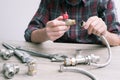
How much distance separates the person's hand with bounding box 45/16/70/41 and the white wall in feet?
3.87

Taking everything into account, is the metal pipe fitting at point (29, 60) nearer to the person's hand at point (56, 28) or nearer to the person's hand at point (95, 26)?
the person's hand at point (56, 28)

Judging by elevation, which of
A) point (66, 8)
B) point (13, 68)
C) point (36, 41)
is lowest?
point (13, 68)

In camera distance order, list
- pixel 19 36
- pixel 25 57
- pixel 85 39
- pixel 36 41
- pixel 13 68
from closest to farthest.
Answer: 1. pixel 13 68
2. pixel 25 57
3. pixel 36 41
4. pixel 85 39
5. pixel 19 36

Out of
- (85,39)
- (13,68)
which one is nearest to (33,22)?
(85,39)

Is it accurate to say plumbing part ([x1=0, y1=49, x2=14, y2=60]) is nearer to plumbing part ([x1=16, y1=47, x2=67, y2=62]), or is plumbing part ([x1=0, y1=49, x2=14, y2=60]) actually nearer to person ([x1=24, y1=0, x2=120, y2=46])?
plumbing part ([x1=16, y1=47, x2=67, y2=62])

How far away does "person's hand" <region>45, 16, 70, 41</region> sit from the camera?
0.94 meters

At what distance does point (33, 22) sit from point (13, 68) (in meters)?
0.48

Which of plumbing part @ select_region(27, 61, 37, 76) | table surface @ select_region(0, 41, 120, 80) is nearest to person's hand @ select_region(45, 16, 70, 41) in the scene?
table surface @ select_region(0, 41, 120, 80)

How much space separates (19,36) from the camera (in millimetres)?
2244

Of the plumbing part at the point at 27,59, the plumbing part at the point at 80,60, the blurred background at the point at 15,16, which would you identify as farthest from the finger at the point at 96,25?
the blurred background at the point at 15,16

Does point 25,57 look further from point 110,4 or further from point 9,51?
point 110,4

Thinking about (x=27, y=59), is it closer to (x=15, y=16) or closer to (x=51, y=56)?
(x=51, y=56)

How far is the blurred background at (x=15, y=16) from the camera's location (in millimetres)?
2137

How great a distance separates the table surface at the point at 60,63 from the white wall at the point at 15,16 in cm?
105
